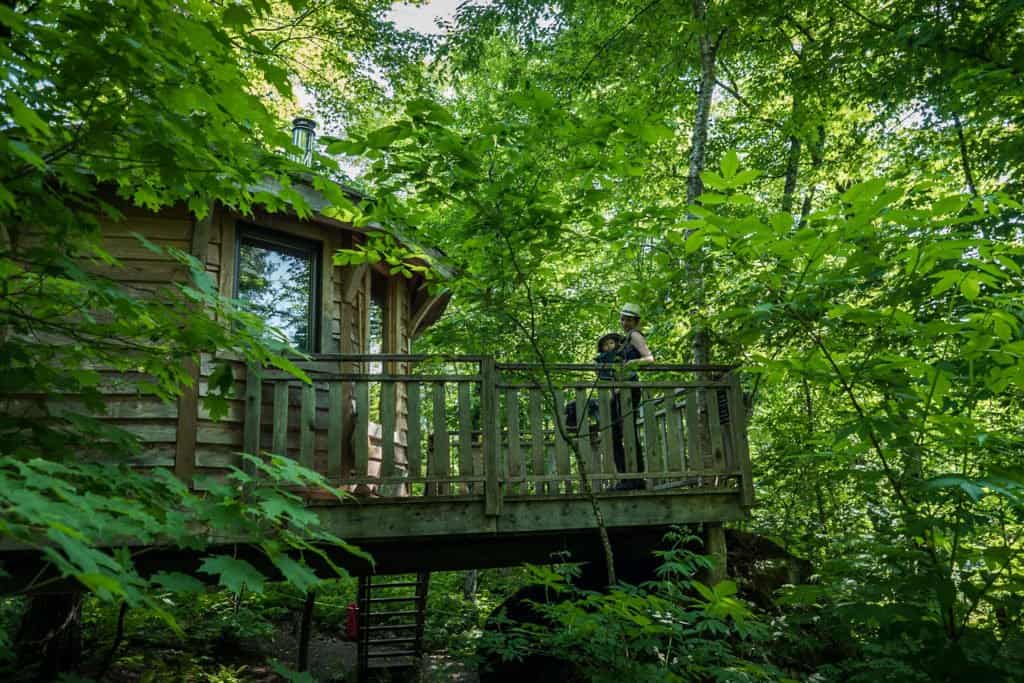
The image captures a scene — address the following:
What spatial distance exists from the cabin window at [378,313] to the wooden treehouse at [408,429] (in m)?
1.07

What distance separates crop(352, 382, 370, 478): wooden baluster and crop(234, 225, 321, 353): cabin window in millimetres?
2094

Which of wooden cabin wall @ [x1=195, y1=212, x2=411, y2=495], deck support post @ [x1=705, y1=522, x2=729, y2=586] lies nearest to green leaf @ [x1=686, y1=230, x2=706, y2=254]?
deck support post @ [x1=705, y1=522, x2=729, y2=586]

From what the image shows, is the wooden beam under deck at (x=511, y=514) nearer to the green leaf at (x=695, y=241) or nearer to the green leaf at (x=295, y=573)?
the green leaf at (x=695, y=241)

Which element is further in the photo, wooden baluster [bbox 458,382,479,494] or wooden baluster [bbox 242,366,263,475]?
wooden baluster [bbox 458,382,479,494]

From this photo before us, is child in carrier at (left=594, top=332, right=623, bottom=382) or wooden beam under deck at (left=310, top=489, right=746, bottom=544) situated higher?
child in carrier at (left=594, top=332, right=623, bottom=382)

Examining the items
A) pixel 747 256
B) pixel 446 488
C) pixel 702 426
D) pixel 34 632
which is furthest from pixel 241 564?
pixel 446 488

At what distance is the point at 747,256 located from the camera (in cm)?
383

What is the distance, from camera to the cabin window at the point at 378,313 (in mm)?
9641

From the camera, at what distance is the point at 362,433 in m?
5.98

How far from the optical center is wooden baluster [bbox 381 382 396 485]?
19.5 feet

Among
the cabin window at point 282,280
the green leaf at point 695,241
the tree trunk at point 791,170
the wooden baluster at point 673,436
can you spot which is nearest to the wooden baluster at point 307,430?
the cabin window at point 282,280

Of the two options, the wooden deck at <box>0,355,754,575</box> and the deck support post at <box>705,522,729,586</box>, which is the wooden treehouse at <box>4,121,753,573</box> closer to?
the wooden deck at <box>0,355,754,575</box>

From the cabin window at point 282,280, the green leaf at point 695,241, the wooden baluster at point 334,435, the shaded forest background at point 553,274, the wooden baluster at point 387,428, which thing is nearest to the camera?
the shaded forest background at point 553,274

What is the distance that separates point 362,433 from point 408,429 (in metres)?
0.39
